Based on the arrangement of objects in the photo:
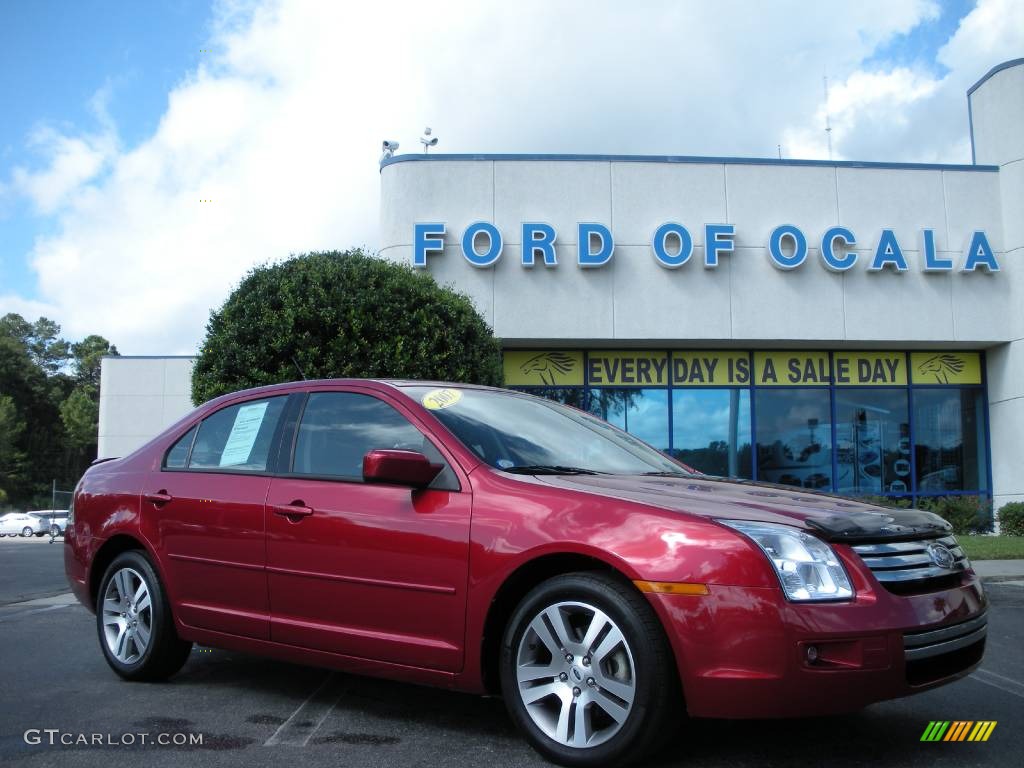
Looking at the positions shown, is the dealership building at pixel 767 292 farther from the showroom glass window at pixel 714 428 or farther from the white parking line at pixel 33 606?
the white parking line at pixel 33 606

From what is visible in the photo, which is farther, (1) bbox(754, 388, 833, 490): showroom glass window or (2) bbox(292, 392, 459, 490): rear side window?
(1) bbox(754, 388, 833, 490): showroom glass window

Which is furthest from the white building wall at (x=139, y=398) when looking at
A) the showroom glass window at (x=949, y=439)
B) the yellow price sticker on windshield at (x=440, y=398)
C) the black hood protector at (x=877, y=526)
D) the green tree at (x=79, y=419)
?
the green tree at (x=79, y=419)

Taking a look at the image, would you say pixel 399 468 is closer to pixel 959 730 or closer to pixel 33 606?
pixel 959 730

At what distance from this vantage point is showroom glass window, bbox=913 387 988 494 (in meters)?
19.5

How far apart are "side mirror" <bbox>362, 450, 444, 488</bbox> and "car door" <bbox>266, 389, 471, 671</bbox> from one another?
0.37ft

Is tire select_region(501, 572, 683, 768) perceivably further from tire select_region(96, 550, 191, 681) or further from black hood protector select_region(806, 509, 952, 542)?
tire select_region(96, 550, 191, 681)

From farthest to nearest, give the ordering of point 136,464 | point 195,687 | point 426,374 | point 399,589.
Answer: point 426,374 < point 136,464 < point 195,687 < point 399,589

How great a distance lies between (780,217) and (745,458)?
483cm

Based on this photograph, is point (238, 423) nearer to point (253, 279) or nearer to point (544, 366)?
point (253, 279)

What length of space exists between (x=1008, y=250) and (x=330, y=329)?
1408 centimetres

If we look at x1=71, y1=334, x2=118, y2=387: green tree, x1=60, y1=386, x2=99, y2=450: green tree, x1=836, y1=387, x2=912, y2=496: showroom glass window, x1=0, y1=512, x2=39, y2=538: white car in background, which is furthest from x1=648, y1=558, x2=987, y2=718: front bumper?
x1=71, y1=334, x2=118, y2=387: green tree

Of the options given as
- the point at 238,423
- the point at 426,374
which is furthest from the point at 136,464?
the point at 426,374

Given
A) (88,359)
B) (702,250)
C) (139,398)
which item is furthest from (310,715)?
(88,359)

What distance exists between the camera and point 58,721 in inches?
165
